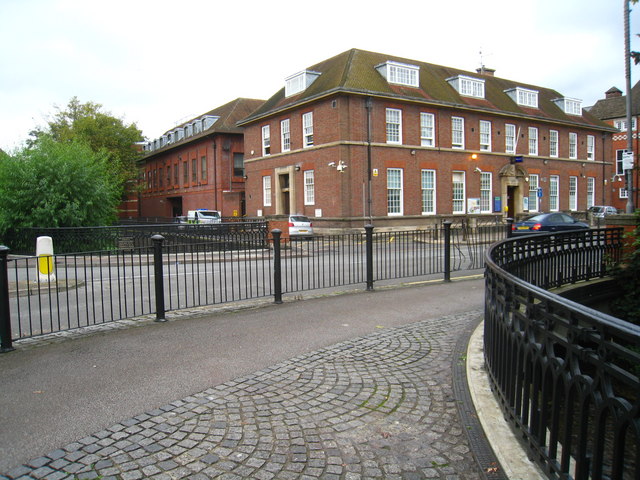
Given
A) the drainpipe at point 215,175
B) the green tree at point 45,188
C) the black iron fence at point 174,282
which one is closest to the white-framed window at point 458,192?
the black iron fence at point 174,282

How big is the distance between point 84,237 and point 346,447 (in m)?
18.1

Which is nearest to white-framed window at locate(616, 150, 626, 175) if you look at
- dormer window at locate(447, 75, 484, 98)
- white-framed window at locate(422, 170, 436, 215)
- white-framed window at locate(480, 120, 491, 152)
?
white-framed window at locate(480, 120, 491, 152)

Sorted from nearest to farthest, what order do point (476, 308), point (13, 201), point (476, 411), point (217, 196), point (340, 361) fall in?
point (476, 411)
point (340, 361)
point (476, 308)
point (13, 201)
point (217, 196)

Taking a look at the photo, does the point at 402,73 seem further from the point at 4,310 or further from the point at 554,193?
the point at 4,310

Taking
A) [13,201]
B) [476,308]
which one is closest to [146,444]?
[476,308]

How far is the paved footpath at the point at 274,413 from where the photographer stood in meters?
3.27

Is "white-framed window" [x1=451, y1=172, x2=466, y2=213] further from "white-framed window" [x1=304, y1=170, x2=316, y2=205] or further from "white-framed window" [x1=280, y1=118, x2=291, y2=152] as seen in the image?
"white-framed window" [x1=280, y1=118, x2=291, y2=152]

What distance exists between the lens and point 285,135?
3453 centimetres

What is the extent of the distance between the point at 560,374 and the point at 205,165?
46225 mm

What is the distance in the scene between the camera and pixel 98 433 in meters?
3.76

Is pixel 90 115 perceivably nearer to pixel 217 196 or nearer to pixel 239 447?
pixel 217 196

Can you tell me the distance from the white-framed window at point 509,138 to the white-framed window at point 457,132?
5.00m

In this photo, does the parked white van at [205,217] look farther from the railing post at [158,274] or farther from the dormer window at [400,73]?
the railing post at [158,274]

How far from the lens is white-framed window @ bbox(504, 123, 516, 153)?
37594 millimetres
